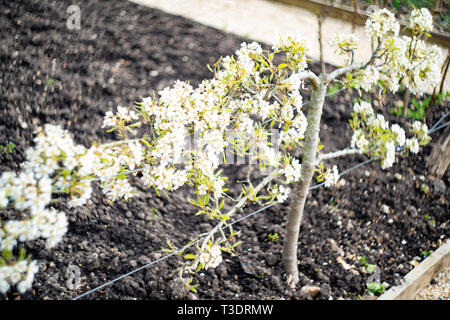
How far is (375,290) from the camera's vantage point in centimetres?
246

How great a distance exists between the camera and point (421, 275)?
2.55 meters

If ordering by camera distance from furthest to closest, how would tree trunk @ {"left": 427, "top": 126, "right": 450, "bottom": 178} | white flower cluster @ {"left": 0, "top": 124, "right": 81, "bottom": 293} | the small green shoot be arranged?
tree trunk @ {"left": 427, "top": 126, "right": 450, "bottom": 178} → the small green shoot → white flower cluster @ {"left": 0, "top": 124, "right": 81, "bottom": 293}

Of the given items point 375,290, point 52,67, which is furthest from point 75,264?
point 52,67

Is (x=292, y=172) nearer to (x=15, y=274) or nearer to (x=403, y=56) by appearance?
(x=403, y=56)

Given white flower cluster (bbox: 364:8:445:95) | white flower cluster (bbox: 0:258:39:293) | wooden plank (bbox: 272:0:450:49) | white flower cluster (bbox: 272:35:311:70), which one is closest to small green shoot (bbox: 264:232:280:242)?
white flower cluster (bbox: 364:8:445:95)

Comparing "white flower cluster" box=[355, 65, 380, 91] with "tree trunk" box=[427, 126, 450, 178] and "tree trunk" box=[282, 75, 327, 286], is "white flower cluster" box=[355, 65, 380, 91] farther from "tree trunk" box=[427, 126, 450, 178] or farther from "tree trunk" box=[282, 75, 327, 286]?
"tree trunk" box=[427, 126, 450, 178]

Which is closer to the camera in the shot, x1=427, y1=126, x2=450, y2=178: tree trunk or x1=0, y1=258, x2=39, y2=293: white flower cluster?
x1=0, y1=258, x2=39, y2=293: white flower cluster

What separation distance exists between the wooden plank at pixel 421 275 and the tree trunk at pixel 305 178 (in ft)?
1.75

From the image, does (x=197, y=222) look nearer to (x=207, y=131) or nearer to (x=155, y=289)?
(x=155, y=289)

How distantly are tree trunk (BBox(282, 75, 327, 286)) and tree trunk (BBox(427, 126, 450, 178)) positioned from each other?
151 centimetres

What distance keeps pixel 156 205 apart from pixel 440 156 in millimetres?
2185

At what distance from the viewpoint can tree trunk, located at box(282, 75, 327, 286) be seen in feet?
6.82

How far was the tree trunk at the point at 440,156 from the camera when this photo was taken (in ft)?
10.4

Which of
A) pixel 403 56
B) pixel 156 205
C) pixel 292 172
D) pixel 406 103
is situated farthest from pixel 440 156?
pixel 156 205
